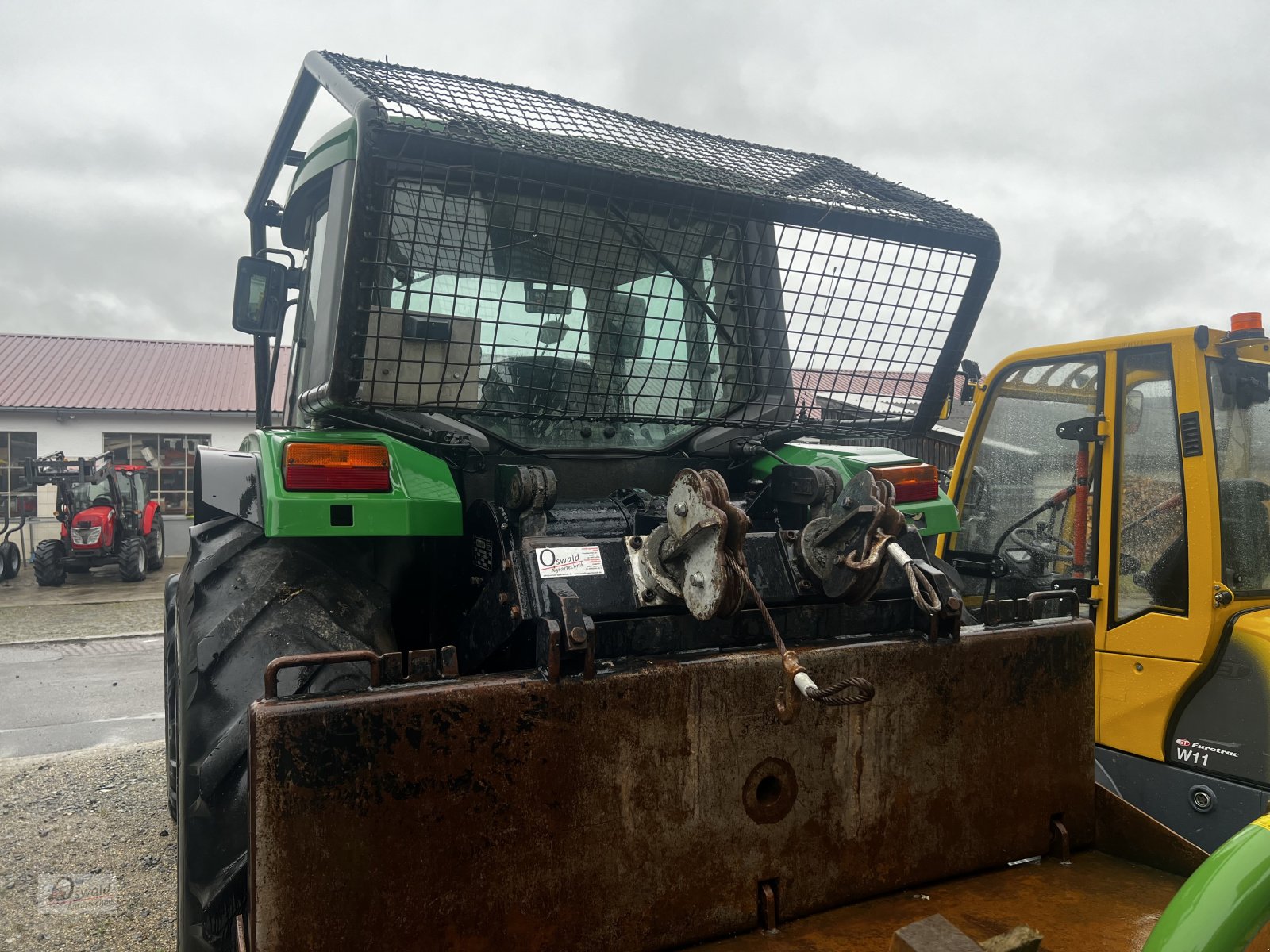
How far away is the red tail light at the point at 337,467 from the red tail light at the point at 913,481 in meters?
1.55

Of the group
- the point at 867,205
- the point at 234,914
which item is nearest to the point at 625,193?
the point at 867,205

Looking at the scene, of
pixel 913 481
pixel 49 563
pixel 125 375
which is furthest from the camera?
pixel 125 375

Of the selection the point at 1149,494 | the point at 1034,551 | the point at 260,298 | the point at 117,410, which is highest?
the point at 260,298

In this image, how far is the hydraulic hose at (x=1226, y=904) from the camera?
3.81 feet

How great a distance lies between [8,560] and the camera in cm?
1518

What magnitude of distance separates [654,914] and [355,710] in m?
0.75

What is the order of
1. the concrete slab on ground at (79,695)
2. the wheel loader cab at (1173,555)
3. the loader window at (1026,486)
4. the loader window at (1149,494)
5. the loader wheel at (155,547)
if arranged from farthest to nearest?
the loader wheel at (155,547)
the concrete slab on ground at (79,695)
the loader window at (1026,486)
the loader window at (1149,494)
the wheel loader cab at (1173,555)

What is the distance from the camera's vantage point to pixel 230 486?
8.34ft

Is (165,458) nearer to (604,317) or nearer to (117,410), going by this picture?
(117,410)

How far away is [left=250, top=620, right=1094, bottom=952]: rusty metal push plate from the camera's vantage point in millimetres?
1584

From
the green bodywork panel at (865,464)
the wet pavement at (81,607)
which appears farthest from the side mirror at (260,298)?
the wet pavement at (81,607)

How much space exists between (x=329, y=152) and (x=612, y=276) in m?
0.99

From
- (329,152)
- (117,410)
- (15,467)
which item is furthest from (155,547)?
(329,152)

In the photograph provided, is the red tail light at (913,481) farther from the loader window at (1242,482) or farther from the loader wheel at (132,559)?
the loader wheel at (132,559)
